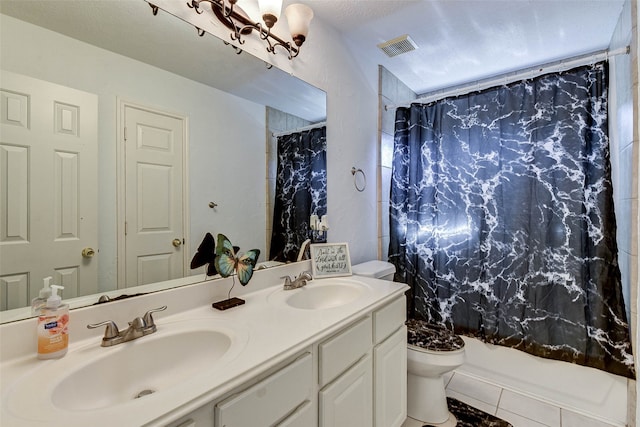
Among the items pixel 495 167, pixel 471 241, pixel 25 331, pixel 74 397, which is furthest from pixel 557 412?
pixel 25 331

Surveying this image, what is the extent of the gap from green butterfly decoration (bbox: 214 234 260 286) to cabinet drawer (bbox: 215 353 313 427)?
0.44 metres

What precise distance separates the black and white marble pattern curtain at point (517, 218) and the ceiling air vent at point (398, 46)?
0.45 m

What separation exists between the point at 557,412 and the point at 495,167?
1577mm

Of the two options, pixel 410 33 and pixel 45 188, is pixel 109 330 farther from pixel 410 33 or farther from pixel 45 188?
pixel 410 33

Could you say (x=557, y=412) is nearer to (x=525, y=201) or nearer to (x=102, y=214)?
(x=525, y=201)

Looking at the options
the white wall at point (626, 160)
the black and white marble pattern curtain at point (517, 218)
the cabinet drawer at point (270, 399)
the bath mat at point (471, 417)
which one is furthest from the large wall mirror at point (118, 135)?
the white wall at point (626, 160)

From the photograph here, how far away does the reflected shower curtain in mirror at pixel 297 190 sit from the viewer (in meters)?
1.54

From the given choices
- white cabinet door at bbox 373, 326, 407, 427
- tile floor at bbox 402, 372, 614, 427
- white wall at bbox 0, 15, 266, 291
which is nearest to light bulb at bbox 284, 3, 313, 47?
white wall at bbox 0, 15, 266, 291

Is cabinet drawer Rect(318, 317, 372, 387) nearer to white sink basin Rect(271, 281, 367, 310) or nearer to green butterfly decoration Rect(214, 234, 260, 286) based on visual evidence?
white sink basin Rect(271, 281, 367, 310)

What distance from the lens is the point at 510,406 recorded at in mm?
1797

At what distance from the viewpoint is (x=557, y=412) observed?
174cm

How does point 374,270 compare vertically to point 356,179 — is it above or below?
below

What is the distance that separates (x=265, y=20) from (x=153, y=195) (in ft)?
3.01

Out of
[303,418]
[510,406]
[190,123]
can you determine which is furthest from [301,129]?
[510,406]
